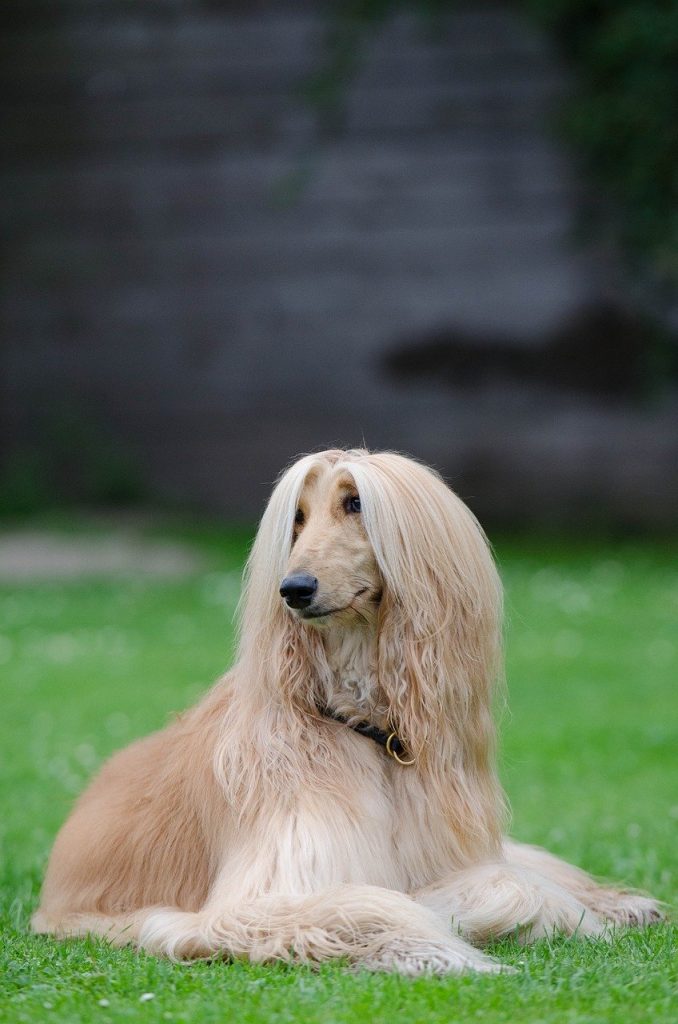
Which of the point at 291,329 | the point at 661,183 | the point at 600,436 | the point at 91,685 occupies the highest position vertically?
the point at 661,183

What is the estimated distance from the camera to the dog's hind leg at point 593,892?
4875 millimetres

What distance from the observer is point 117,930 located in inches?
183

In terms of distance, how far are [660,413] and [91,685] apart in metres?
7.71

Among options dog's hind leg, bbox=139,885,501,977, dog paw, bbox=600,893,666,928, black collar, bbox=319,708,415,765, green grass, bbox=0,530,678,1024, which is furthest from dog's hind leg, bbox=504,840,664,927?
dog's hind leg, bbox=139,885,501,977

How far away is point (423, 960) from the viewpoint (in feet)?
13.2

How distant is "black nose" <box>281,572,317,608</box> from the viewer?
4.21 m

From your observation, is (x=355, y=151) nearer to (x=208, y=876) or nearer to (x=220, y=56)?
(x=220, y=56)

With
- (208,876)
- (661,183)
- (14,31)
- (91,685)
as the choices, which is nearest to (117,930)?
(208,876)

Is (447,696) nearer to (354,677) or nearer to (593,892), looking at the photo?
(354,677)

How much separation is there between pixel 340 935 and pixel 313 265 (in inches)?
505

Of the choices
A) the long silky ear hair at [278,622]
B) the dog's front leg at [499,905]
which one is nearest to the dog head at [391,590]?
the long silky ear hair at [278,622]

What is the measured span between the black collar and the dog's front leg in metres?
0.37

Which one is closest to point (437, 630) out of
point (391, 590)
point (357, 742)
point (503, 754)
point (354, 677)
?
point (391, 590)

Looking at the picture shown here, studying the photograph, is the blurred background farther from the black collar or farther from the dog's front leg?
the black collar
